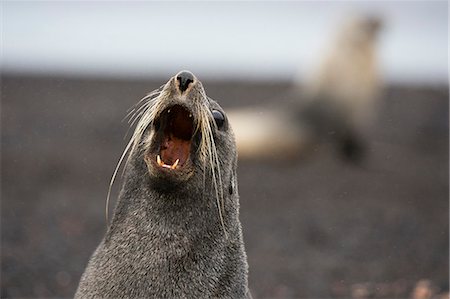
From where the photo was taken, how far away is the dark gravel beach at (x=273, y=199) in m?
7.28

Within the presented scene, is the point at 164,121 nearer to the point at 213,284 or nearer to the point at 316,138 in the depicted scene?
the point at 213,284

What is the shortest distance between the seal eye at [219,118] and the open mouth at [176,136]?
0.58 feet

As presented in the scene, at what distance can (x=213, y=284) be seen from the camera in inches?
167


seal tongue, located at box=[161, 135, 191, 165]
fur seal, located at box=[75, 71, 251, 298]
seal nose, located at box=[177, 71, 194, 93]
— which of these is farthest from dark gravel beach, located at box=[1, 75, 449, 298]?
seal nose, located at box=[177, 71, 194, 93]

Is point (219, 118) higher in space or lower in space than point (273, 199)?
higher

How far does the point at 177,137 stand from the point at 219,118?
Result: 0.27 meters

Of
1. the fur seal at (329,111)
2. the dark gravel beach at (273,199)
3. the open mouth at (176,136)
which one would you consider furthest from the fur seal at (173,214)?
the fur seal at (329,111)

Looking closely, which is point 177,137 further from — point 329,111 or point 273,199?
point 329,111

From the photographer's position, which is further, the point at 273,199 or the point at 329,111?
the point at 329,111

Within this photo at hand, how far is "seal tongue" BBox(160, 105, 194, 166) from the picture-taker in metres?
4.16

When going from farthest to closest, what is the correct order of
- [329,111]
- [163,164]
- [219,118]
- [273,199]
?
[329,111] → [273,199] → [219,118] → [163,164]

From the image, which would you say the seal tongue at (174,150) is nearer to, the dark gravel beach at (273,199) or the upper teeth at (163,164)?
the upper teeth at (163,164)

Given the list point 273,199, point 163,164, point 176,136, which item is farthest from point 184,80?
point 273,199

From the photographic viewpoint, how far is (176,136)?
13.8ft
